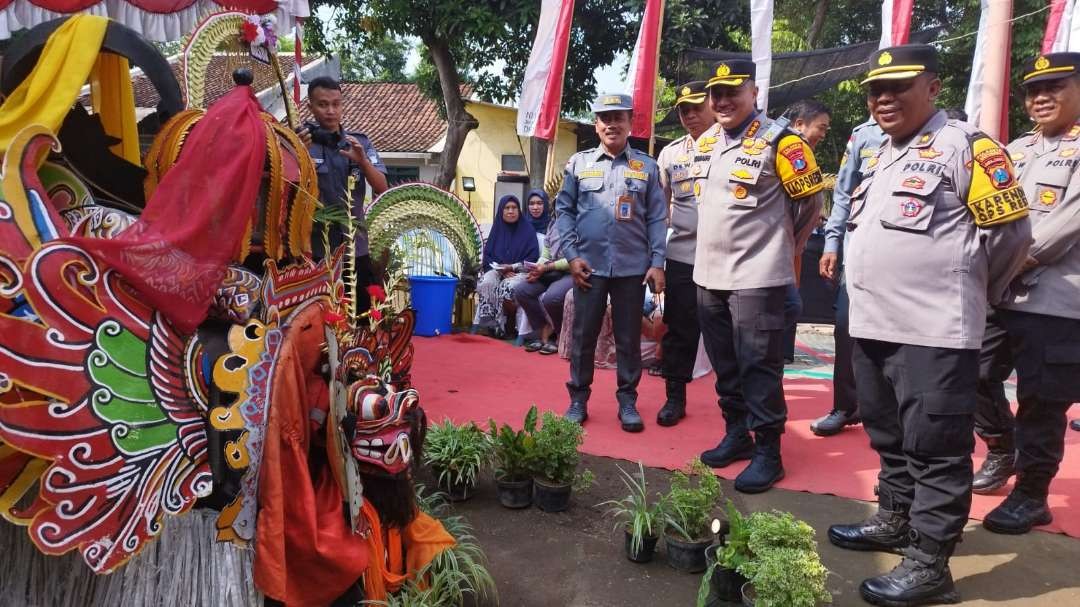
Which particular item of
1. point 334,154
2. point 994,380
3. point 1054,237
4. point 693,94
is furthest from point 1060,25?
point 334,154

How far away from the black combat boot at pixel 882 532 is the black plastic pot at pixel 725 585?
0.69 meters

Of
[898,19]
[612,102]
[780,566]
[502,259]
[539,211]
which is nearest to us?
[780,566]

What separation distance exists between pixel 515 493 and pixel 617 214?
172 centimetres

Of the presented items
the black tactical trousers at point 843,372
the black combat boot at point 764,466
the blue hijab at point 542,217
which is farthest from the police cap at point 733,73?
the blue hijab at point 542,217

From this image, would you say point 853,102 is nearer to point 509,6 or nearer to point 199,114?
point 509,6

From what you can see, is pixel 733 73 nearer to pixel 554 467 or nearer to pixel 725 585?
pixel 554 467

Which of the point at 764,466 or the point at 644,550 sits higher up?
the point at 764,466

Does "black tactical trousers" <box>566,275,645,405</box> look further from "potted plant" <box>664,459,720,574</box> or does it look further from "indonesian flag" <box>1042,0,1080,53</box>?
"indonesian flag" <box>1042,0,1080,53</box>

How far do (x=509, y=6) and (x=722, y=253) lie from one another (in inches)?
273

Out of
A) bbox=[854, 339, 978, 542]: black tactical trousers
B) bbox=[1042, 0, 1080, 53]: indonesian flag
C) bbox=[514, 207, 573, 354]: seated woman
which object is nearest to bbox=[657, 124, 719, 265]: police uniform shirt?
bbox=[854, 339, 978, 542]: black tactical trousers

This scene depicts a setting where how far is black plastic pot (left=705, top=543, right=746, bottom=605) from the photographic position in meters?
2.23

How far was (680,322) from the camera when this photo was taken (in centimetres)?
423

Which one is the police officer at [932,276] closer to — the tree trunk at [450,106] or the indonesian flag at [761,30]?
the indonesian flag at [761,30]

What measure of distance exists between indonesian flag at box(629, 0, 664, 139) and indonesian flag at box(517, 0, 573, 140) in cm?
73
